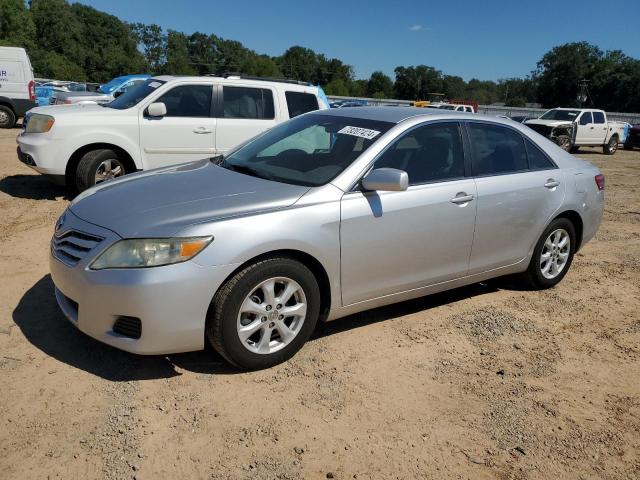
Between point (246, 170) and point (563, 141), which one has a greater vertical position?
point (246, 170)

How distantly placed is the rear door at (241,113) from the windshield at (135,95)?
3.02 ft

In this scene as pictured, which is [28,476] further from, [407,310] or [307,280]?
[407,310]

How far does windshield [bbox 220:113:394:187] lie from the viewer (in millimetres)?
3719

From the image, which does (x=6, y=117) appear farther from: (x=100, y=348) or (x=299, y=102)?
(x=100, y=348)

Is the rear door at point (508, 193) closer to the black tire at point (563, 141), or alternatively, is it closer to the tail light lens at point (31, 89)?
the tail light lens at point (31, 89)

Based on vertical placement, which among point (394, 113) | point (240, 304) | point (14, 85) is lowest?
point (240, 304)

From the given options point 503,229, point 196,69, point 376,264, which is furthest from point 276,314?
point 196,69

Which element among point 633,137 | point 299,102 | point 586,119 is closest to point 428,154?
point 299,102

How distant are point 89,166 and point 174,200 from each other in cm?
435

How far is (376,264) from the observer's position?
366cm

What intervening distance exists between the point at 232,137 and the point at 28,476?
601 cm

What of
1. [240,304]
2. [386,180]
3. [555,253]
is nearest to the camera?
[240,304]

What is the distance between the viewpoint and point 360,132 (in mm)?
3947

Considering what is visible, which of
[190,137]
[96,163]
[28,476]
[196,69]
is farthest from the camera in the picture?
[196,69]
